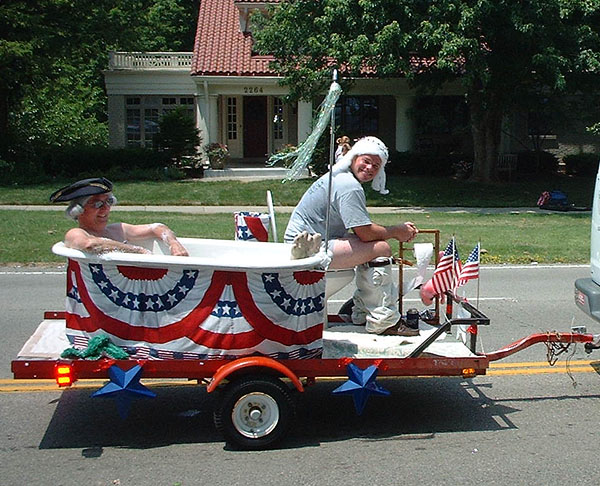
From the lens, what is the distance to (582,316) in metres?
8.98

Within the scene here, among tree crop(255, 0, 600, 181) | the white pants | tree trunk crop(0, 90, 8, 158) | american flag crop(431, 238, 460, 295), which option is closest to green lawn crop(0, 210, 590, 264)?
tree crop(255, 0, 600, 181)

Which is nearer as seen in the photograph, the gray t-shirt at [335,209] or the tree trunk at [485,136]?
the gray t-shirt at [335,209]

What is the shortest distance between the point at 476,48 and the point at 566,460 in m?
17.1

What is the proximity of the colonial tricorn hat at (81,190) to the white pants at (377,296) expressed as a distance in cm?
191

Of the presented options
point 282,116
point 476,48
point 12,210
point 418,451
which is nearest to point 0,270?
point 12,210

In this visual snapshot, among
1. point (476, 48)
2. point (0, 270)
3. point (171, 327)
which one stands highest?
point (476, 48)

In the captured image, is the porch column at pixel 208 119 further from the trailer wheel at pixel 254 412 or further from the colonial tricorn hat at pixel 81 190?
the trailer wheel at pixel 254 412

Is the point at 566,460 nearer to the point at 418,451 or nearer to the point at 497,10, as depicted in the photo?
the point at 418,451

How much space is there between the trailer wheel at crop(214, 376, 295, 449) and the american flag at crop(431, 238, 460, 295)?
5.33 ft

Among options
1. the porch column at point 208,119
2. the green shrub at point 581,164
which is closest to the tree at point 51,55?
the porch column at point 208,119

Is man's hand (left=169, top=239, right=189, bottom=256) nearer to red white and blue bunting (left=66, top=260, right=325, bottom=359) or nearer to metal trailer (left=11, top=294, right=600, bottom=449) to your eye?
red white and blue bunting (left=66, top=260, right=325, bottom=359)

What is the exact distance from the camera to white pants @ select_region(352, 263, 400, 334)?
5.79 metres

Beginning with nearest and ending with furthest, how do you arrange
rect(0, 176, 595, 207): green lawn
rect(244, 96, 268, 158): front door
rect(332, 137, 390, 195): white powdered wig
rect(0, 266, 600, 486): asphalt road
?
rect(0, 266, 600, 486): asphalt road
rect(332, 137, 390, 195): white powdered wig
rect(0, 176, 595, 207): green lawn
rect(244, 96, 268, 158): front door

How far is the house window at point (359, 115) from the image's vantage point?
31719 millimetres
